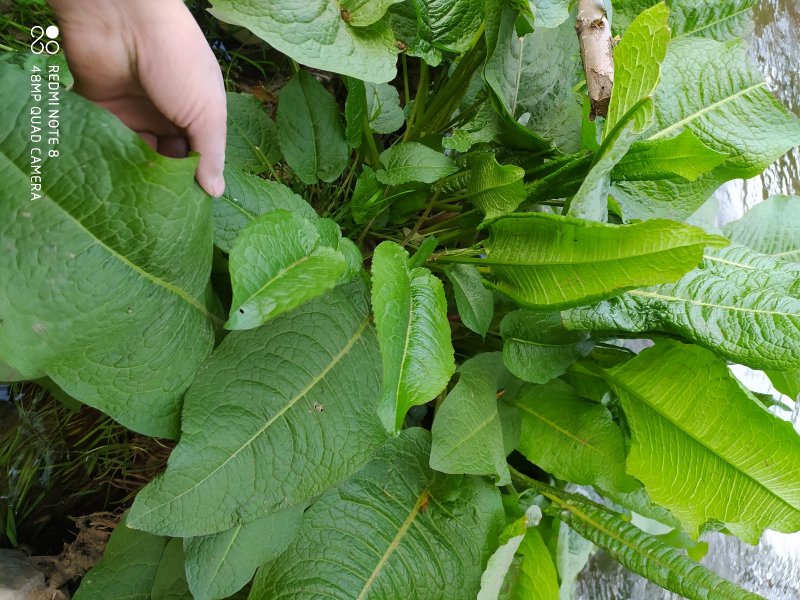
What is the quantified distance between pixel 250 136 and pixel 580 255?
50 cm

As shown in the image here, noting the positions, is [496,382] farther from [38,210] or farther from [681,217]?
[38,210]

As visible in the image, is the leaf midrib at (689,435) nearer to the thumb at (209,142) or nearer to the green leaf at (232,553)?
the green leaf at (232,553)

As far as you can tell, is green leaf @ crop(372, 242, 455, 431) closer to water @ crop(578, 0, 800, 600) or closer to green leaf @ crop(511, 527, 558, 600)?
green leaf @ crop(511, 527, 558, 600)

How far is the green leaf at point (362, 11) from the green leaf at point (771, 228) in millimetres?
692

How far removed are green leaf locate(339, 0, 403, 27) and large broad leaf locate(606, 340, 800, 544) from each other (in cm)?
54

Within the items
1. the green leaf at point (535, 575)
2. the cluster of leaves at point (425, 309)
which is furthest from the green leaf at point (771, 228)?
the green leaf at point (535, 575)

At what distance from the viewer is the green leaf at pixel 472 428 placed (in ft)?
2.29

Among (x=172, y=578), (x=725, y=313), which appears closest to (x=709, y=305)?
(x=725, y=313)

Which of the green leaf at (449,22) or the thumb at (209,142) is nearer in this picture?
the thumb at (209,142)

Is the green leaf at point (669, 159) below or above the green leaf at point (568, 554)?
above

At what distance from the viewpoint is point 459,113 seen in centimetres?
94

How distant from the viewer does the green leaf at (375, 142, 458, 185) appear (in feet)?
2.45

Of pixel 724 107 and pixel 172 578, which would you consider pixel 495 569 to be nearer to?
pixel 172 578

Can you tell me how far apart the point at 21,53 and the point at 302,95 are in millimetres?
403
